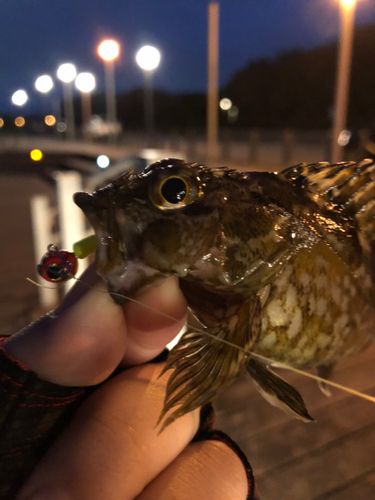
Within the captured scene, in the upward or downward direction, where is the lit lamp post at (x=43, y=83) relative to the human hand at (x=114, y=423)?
Answer: upward

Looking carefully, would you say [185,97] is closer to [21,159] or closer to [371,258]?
[21,159]

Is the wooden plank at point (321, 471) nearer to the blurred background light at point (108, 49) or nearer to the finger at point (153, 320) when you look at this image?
the finger at point (153, 320)

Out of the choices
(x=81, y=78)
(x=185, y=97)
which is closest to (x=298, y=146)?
(x=81, y=78)

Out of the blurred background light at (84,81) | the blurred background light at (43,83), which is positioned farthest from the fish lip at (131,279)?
the blurred background light at (84,81)

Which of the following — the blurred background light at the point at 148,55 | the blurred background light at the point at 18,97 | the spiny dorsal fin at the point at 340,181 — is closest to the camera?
the spiny dorsal fin at the point at 340,181

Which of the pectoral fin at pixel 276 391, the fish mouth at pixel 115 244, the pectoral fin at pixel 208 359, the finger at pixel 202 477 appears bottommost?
the finger at pixel 202 477

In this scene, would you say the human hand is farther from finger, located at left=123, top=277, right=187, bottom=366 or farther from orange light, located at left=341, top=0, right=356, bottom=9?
orange light, located at left=341, top=0, right=356, bottom=9

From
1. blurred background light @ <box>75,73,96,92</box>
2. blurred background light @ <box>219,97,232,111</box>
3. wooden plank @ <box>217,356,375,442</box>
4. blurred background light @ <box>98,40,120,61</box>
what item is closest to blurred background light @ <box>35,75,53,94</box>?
blurred background light @ <box>75,73,96,92</box>

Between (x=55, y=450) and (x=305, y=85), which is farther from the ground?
(x=305, y=85)
